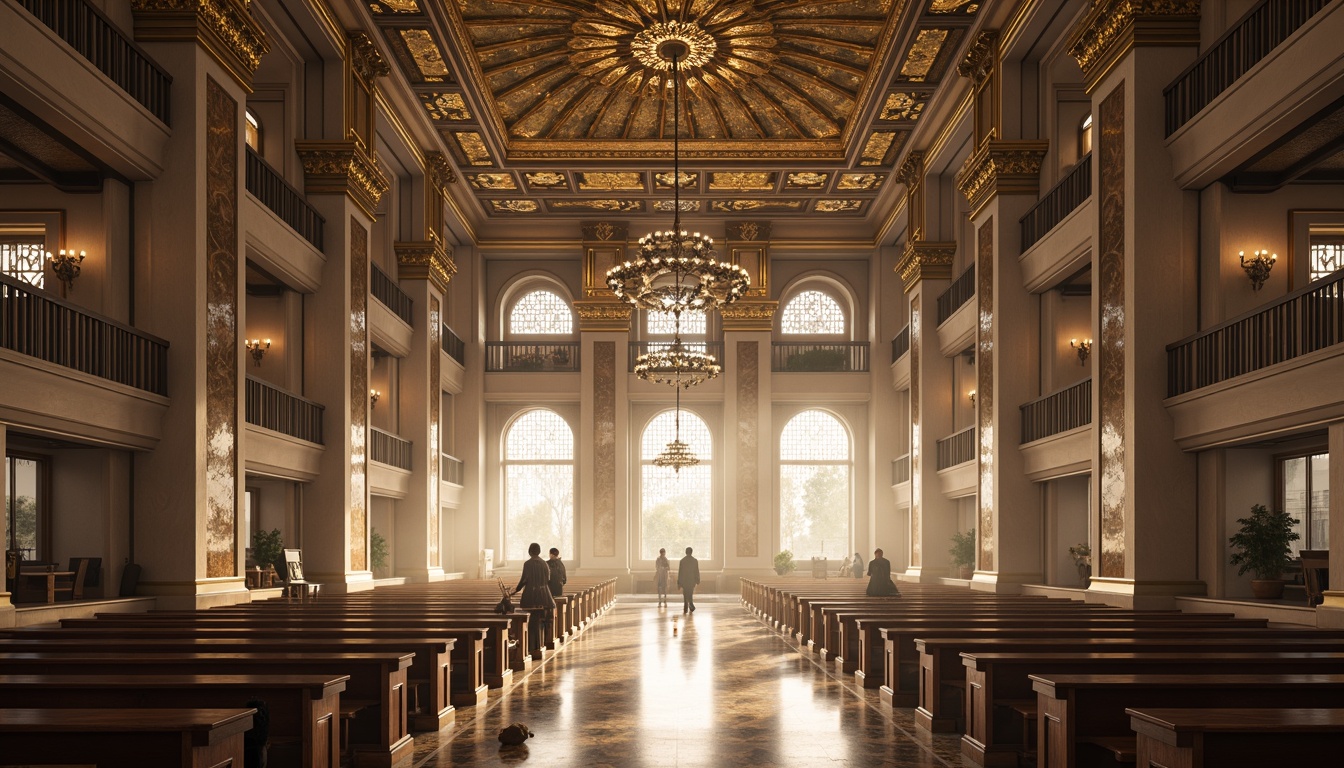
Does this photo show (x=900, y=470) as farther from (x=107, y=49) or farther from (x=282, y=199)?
(x=107, y=49)

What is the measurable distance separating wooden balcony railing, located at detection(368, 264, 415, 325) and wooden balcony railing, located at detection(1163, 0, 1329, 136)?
47.9 feet

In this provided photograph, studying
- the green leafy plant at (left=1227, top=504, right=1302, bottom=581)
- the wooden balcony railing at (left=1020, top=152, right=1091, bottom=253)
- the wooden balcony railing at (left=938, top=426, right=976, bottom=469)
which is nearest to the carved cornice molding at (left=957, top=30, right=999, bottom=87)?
the wooden balcony railing at (left=1020, top=152, right=1091, bottom=253)

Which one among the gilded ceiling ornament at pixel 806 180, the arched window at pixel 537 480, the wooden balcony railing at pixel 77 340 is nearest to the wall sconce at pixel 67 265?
the wooden balcony railing at pixel 77 340

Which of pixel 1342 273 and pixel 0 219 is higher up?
pixel 0 219

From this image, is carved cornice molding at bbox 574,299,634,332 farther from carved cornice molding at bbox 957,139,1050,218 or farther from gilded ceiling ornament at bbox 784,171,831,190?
carved cornice molding at bbox 957,139,1050,218

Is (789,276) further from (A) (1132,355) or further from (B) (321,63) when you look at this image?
(A) (1132,355)

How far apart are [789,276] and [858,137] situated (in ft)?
28.8

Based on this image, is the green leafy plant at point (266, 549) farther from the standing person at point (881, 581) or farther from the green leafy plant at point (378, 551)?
the standing person at point (881, 581)

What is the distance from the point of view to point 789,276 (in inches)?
1442

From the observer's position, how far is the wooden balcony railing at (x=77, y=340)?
12250 mm

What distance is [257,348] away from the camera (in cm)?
2141

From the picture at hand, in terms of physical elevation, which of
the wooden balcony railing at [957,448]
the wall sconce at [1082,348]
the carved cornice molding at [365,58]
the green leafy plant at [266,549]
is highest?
the carved cornice molding at [365,58]

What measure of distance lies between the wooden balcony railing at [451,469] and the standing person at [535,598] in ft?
50.0

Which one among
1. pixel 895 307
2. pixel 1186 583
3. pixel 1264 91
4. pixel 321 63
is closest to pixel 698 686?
pixel 1186 583
